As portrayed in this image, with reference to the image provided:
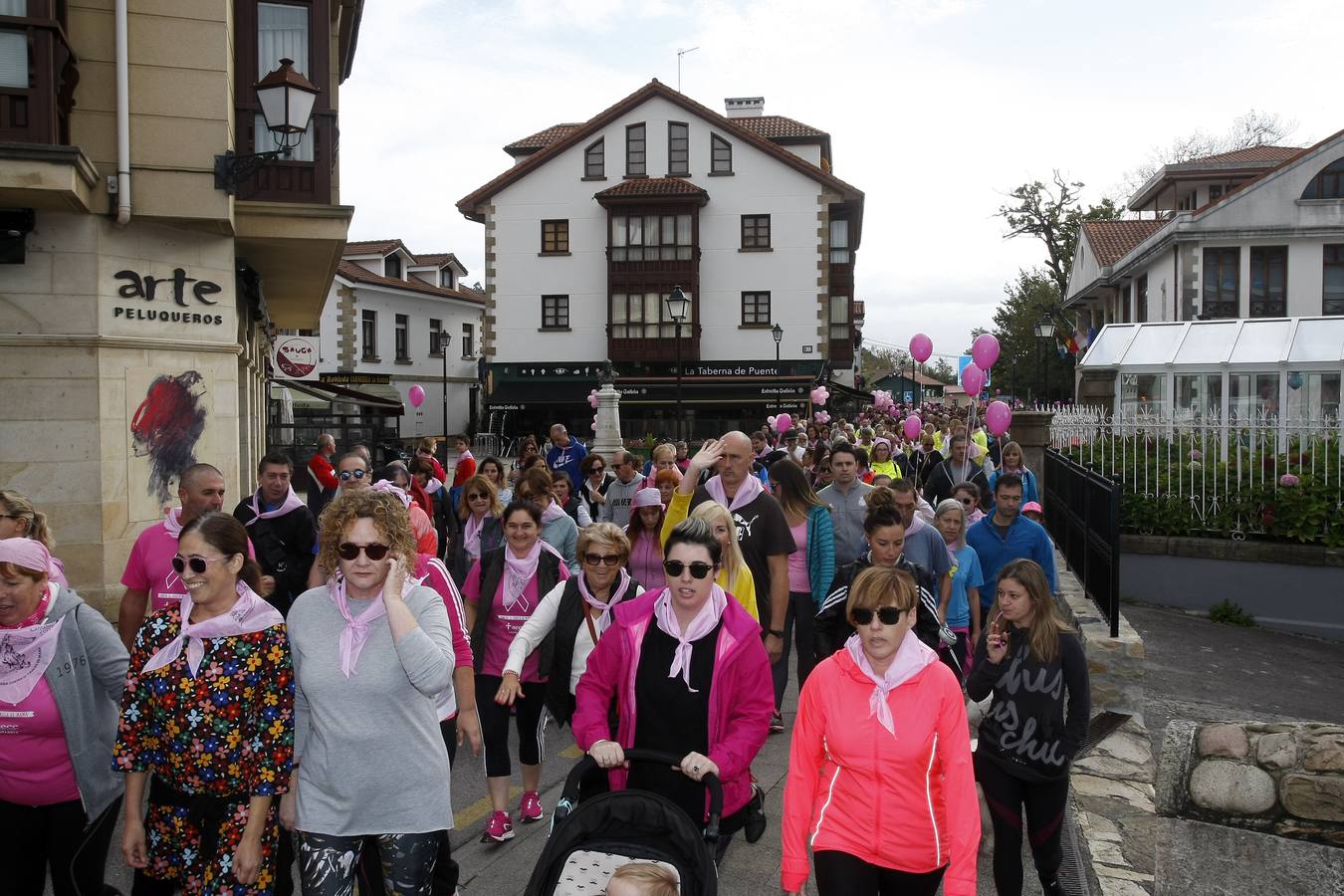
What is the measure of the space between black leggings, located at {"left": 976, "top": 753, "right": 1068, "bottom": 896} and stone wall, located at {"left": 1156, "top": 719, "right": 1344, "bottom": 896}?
0.64 meters

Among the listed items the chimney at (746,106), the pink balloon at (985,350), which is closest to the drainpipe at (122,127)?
the pink balloon at (985,350)

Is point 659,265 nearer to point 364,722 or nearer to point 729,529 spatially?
point 729,529

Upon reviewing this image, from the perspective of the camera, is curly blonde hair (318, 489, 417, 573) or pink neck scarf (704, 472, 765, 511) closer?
curly blonde hair (318, 489, 417, 573)

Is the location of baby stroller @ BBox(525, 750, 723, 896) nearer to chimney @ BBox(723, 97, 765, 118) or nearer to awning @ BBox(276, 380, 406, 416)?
awning @ BBox(276, 380, 406, 416)

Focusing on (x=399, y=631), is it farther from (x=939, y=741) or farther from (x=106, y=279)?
(x=106, y=279)

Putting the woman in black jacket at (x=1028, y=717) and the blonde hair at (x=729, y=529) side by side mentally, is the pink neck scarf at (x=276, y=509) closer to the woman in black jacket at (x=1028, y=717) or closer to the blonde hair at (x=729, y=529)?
the blonde hair at (x=729, y=529)

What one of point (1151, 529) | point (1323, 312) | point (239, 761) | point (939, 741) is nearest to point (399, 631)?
point (239, 761)

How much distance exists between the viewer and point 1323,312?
31.1 m

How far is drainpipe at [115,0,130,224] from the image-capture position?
9.65 m

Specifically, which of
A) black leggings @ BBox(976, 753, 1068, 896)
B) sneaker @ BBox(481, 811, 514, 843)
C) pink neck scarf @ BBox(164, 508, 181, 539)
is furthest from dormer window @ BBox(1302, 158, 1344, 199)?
pink neck scarf @ BBox(164, 508, 181, 539)

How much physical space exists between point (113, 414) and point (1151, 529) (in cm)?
1161

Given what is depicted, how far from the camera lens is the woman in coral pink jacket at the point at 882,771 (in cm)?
327

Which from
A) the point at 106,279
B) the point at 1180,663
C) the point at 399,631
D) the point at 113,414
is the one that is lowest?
the point at 1180,663

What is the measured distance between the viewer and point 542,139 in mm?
47000
